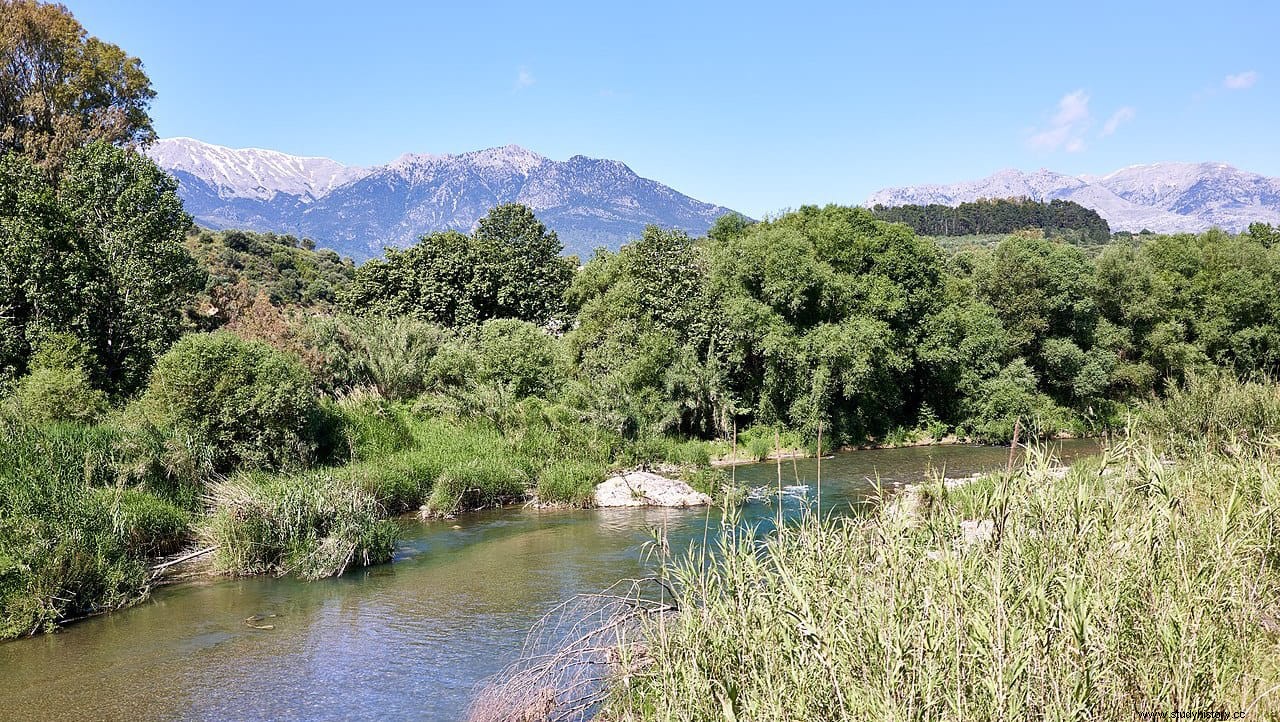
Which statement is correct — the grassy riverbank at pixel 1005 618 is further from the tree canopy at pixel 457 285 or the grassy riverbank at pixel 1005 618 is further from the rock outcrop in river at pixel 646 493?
the tree canopy at pixel 457 285

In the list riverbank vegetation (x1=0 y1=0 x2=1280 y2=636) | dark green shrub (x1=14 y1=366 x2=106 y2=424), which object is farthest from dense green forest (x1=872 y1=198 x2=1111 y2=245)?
dark green shrub (x1=14 y1=366 x2=106 y2=424)

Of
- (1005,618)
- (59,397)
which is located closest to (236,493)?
(59,397)

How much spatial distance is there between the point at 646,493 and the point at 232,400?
12.1 meters

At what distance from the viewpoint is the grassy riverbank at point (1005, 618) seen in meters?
5.86

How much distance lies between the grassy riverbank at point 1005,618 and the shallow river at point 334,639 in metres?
2.07

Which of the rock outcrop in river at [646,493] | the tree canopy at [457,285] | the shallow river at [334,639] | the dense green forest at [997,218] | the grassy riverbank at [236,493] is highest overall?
the dense green forest at [997,218]

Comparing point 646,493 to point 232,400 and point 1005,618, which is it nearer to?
point 232,400

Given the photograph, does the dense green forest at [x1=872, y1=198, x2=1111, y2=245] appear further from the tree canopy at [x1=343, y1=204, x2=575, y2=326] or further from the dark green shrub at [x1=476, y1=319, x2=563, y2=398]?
the dark green shrub at [x1=476, y1=319, x2=563, y2=398]

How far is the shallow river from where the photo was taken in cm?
1150

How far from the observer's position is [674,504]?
2522 centimetres

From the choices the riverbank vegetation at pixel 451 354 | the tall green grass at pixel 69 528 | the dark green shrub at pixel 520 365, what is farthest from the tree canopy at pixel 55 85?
the tall green grass at pixel 69 528

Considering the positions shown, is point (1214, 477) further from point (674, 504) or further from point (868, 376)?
point (868, 376)

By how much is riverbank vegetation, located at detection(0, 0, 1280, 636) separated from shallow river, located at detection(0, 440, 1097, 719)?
43.6 inches

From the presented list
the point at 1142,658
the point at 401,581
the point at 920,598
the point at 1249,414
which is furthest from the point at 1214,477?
the point at 401,581
